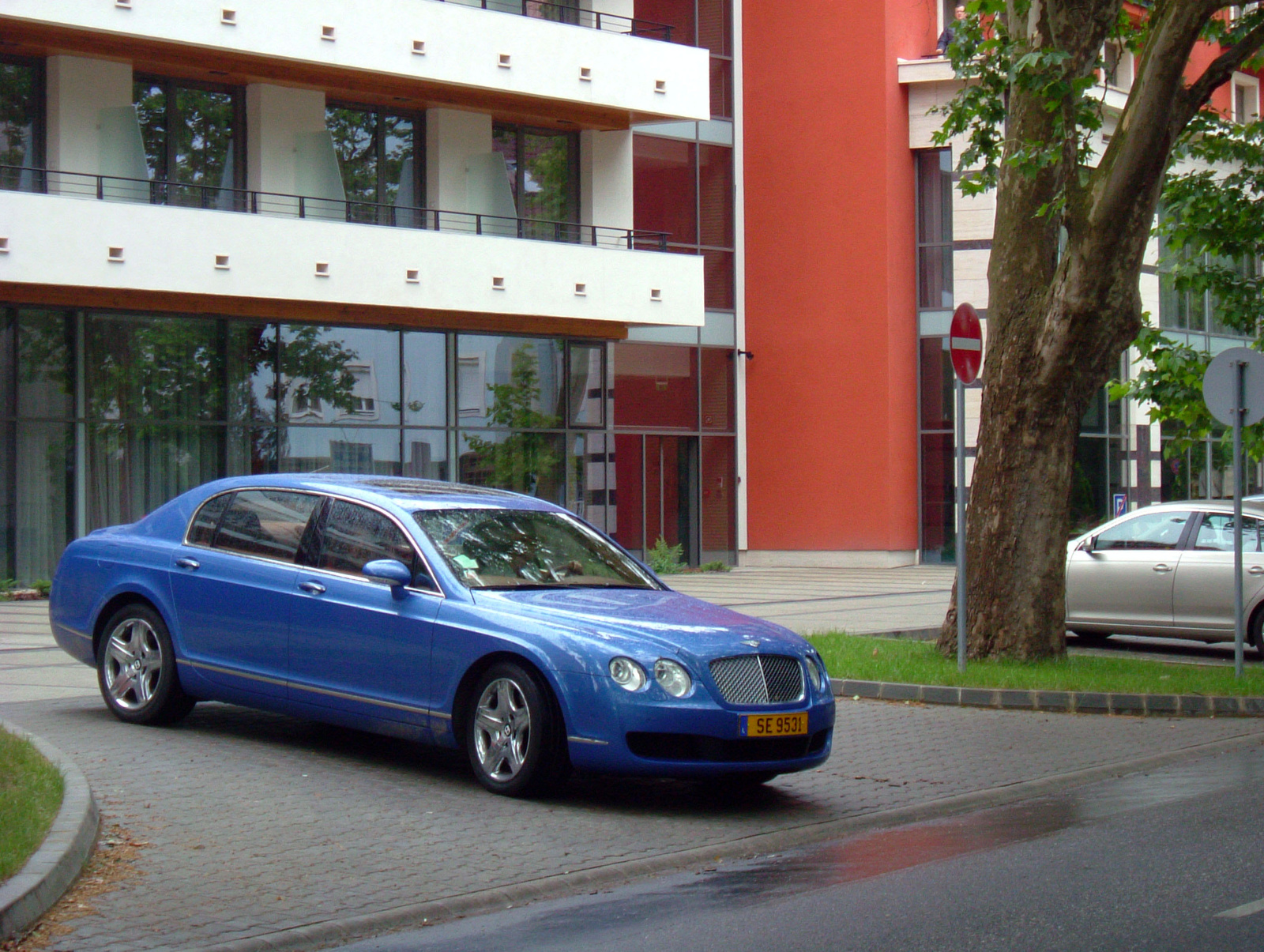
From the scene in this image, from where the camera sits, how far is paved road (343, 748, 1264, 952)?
17.9ft

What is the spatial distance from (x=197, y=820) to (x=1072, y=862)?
395 cm

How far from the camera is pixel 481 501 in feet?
30.7

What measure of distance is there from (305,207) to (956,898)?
68.8ft

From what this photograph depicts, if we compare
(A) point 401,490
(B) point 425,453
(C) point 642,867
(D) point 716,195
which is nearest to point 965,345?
(A) point 401,490

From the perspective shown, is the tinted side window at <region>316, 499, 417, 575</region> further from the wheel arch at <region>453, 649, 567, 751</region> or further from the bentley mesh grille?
the bentley mesh grille

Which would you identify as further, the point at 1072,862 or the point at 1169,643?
the point at 1169,643

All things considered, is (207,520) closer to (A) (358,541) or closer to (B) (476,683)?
(A) (358,541)

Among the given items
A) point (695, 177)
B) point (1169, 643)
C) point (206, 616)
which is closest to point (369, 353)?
point (695, 177)

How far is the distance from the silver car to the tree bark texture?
2.41 metres

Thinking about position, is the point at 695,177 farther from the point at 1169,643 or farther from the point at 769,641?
the point at 769,641

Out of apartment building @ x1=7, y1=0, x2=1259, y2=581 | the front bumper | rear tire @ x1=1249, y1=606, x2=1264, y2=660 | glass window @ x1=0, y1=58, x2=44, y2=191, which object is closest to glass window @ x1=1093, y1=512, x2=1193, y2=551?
rear tire @ x1=1249, y1=606, x2=1264, y2=660

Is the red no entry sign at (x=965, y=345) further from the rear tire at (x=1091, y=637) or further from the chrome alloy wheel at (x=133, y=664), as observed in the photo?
the chrome alloy wheel at (x=133, y=664)

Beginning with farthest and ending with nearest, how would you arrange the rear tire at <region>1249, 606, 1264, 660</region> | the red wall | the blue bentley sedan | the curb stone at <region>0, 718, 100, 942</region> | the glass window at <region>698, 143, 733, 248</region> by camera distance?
1. the red wall
2. the glass window at <region>698, 143, 733, 248</region>
3. the rear tire at <region>1249, 606, 1264, 660</region>
4. the blue bentley sedan
5. the curb stone at <region>0, 718, 100, 942</region>

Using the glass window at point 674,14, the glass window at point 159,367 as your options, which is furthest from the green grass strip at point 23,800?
the glass window at point 674,14
